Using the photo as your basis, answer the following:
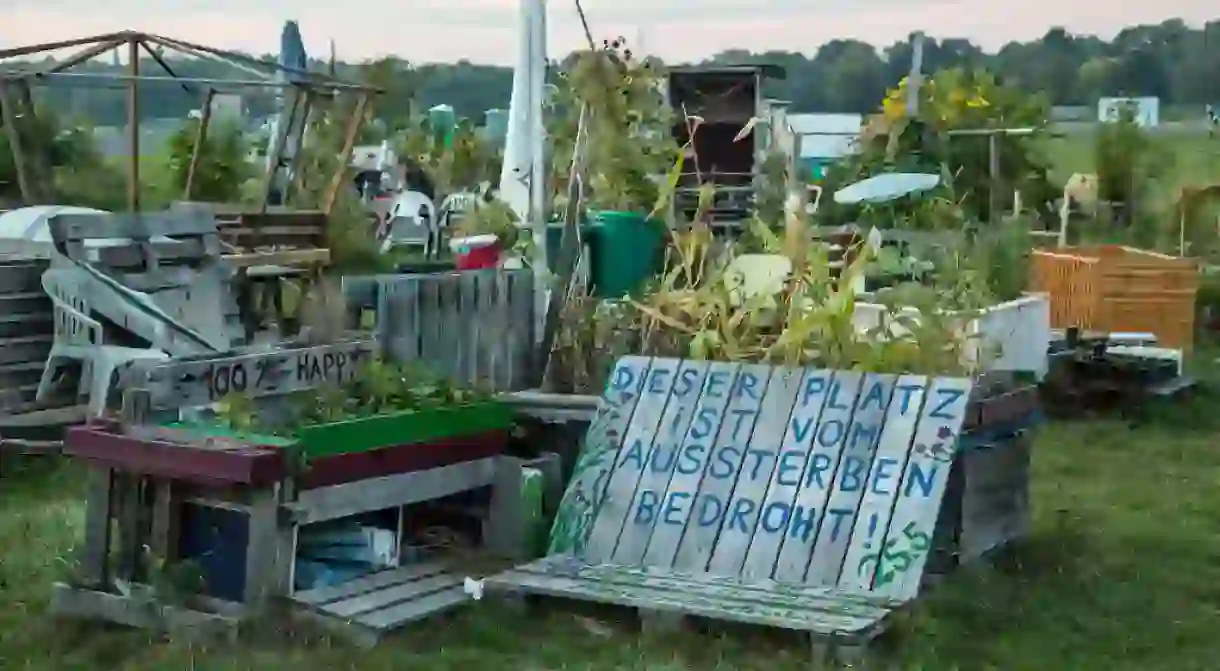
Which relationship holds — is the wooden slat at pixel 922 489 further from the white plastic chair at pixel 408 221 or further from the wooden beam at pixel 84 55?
the white plastic chair at pixel 408 221

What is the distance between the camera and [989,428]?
21.6ft

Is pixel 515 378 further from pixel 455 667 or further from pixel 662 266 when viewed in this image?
pixel 455 667

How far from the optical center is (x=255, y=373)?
617 cm

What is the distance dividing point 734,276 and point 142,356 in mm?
2984

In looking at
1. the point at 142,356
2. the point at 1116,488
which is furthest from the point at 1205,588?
the point at 142,356

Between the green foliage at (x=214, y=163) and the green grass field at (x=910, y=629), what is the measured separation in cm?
933

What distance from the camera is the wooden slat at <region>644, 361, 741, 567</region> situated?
20.2 feet

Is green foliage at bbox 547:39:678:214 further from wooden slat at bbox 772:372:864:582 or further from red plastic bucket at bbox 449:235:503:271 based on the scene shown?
wooden slat at bbox 772:372:864:582

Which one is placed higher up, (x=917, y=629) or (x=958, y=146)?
(x=958, y=146)

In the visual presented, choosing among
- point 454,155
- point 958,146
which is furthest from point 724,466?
point 454,155

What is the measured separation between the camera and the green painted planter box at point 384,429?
5652 millimetres

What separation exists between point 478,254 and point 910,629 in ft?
11.6

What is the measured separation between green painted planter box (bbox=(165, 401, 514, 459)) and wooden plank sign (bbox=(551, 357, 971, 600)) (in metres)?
0.44

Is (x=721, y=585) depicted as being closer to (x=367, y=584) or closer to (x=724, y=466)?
(x=724, y=466)
